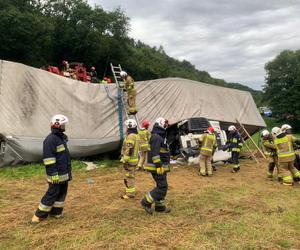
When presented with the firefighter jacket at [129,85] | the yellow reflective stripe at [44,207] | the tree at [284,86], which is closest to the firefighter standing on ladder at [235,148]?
the firefighter jacket at [129,85]

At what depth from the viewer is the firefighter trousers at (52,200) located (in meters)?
6.15

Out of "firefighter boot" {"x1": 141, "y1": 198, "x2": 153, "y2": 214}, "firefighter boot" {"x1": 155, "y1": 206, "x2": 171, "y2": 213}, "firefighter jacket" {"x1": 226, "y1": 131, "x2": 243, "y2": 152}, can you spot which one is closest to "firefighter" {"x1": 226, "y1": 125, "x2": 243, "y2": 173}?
"firefighter jacket" {"x1": 226, "y1": 131, "x2": 243, "y2": 152}

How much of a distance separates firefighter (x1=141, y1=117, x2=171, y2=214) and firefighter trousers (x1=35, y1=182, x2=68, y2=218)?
1529 millimetres

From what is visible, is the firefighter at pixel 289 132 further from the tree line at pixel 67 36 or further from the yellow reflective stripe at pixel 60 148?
the tree line at pixel 67 36

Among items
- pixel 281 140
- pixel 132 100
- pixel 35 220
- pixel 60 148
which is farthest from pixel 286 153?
pixel 35 220

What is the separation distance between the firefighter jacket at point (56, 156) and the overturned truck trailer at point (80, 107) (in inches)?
191

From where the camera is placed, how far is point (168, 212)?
709cm

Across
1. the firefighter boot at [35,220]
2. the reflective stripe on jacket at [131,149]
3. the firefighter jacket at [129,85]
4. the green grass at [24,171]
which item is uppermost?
the firefighter jacket at [129,85]

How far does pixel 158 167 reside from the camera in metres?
6.78

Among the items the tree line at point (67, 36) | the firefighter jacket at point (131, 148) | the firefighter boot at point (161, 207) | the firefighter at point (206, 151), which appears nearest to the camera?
the firefighter boot at point (161, 207)

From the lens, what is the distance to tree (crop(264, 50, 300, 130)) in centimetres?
5075

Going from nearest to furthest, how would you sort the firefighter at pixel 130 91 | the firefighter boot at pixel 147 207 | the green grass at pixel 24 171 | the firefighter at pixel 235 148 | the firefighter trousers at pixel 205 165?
1. the firefighter boot at pixel 147 207
2. the green grass at pixel 24 171
3. the firefighter trousers at pixel 205 165
4. the firefighter at pixel 235 148
5. the firefighter at pixel 130 91

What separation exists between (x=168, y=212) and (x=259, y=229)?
5.65 feet

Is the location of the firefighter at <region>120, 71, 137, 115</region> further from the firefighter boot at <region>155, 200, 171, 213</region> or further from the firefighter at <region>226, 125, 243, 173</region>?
the firefighter boot at <region>155, 200, 171, 213</region>
